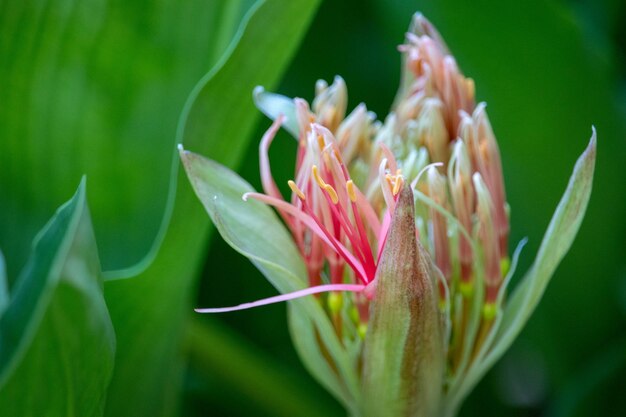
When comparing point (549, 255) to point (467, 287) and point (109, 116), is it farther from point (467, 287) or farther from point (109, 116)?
point (109, 116)

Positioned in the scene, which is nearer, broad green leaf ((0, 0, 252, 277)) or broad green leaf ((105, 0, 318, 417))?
broad green leaf ((105, 0, 318, 417))

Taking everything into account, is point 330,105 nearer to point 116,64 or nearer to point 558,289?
point 116,64

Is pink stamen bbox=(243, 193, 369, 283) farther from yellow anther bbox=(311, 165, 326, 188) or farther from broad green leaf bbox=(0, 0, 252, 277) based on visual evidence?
broad green leaf bbox=(0, 0, 252, 277)

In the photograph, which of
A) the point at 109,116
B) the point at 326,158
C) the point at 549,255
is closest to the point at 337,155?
the point at 326,158

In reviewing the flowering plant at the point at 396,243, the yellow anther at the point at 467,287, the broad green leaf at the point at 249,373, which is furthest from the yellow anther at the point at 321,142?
the broad green leaf at the point at 249,373

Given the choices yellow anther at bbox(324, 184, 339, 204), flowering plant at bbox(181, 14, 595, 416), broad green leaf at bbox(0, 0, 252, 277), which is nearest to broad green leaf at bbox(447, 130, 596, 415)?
flowering plant at bbox(181, 14, 595, 416)

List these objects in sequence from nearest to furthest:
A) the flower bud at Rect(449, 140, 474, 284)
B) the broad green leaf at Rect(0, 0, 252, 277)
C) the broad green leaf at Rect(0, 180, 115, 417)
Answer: the broad green leaf at Rect(0, 180, 115, 417), the flower bud at Rect(449, 140, 474, 284), the broad green leaf at Rect(0, 0, 252, 277)

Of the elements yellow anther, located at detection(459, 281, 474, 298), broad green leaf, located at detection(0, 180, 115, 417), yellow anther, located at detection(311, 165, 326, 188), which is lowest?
broad green leaf, located at detection(0, 180, 115, 417)
